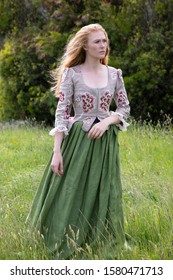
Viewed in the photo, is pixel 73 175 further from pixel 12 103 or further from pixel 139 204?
pixel 12 103

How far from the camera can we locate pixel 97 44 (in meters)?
3.87

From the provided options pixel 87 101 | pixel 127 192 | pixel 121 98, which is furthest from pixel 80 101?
pixel 127 192

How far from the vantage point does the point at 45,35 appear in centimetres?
1070

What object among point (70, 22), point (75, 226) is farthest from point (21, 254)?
point (70, 22)

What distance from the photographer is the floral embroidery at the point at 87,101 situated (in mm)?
3871

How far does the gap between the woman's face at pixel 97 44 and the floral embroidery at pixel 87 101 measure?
26cm

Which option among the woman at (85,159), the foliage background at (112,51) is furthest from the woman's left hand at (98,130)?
the foliage background at (112,51)

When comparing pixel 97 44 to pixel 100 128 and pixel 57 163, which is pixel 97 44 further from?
pixel 57 163

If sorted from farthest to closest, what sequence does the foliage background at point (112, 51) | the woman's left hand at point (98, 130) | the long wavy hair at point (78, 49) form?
the foliage background at point (112, 51), the long wavy hair at point (78, 49), the woman's left hand at point (98, 130)

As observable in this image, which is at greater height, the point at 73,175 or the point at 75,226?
the point at 73,175

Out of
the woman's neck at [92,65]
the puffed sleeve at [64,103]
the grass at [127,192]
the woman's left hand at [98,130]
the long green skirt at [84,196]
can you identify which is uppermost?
the woman's neck at [92,65]

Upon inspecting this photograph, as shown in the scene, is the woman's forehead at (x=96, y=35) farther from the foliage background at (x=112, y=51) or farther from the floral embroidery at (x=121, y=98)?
the foliage background at (x=112, y=51)
